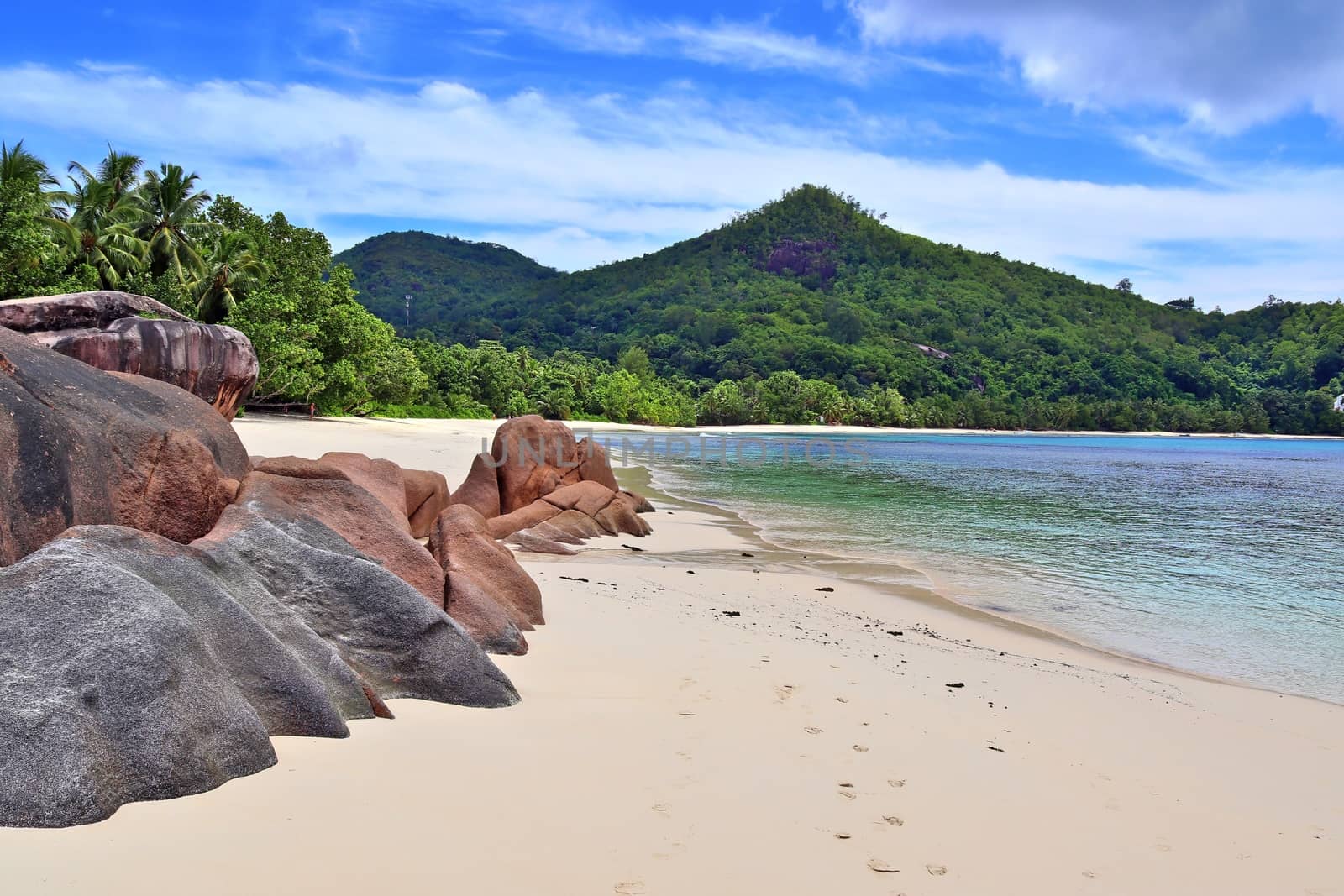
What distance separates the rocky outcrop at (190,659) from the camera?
351 centimetres

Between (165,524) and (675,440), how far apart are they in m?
59.6

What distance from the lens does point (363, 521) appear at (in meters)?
6.50

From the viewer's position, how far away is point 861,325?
143 meters

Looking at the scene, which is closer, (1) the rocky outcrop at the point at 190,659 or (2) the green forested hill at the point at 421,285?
(1) the rocky outcrop at the point at 190,659

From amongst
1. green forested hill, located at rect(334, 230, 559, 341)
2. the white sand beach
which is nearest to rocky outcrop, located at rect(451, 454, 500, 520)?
the white sand beach

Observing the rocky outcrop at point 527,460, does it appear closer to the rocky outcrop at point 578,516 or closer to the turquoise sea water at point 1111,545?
the rocky outcrop at point 578,516

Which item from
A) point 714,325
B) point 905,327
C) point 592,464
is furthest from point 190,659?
point 905,327

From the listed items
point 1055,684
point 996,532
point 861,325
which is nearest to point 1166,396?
point 861,325

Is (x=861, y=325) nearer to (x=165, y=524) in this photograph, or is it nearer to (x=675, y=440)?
(x=675, y=440)

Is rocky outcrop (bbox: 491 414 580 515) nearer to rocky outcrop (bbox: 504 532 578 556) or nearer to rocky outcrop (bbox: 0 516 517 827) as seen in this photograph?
rocky outcrop (bbox: 504 532 578 556)

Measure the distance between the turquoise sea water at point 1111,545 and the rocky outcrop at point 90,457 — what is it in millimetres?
8966

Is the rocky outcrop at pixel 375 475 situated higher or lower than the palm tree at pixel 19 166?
lower

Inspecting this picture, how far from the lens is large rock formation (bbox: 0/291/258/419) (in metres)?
11.7

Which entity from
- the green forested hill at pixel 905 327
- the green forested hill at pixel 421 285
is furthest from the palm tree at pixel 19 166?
the green forested hill at pixel 421 285
